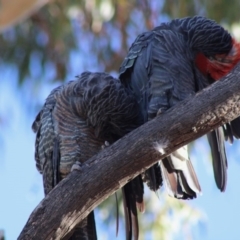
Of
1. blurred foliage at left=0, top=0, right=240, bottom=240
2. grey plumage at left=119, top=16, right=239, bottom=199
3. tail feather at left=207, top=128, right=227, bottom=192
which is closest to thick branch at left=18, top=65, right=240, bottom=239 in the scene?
grey plumage at left=119, top=16, right=239, bottom=199

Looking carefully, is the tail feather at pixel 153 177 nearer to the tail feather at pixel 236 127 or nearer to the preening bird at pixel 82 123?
the preening bird at pixel 82 123

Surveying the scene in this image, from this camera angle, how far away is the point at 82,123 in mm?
3828

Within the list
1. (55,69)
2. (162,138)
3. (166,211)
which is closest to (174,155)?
(162,138)

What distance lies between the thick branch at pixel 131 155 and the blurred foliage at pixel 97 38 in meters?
2.98

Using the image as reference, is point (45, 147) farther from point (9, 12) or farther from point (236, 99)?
point (236, 99)

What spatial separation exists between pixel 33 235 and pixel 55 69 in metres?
4.06

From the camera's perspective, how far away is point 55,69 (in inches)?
268

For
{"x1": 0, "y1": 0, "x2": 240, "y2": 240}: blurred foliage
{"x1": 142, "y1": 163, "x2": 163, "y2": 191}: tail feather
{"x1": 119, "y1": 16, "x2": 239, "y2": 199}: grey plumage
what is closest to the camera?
{"x1": 119, "y1": 16, "x2": 239, "y2": 199}: grey plumage

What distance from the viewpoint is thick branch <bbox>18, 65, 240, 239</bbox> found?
292cm

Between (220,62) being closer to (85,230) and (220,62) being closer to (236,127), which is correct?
(236,127)

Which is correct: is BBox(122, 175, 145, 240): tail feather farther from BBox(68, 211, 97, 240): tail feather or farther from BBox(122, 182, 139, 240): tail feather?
BBox(68, 211, 97, 240): tail feather

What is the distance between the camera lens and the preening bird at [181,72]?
11.7 ft

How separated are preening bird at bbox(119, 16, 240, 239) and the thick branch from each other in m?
0.51

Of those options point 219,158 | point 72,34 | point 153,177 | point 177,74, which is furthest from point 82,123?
point 72,34
